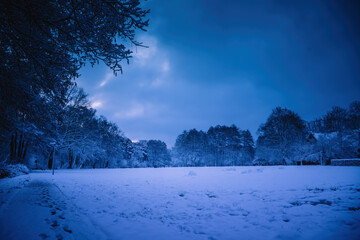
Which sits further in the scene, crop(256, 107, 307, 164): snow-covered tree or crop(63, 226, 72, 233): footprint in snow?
crop(256, 107, 307, 164): snow-covered tree

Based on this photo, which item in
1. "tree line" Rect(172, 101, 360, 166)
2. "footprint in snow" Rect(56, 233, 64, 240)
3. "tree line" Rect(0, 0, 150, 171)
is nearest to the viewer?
"footprint in snow" Rect(56, 233, 64, 240)

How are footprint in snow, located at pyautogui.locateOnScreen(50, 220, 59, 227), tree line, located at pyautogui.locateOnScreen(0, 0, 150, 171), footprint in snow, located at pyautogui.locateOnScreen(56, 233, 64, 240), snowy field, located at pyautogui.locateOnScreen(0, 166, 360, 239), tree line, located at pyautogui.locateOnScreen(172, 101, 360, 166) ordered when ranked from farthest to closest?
1. tree line, located at pyautogui.locateOnScreen(172, 101, 360, 166)
2. tree line, located at pyautogui.locateOnScreen(0, 0, 150, 171)
3. footprint in snow, located at pyautogui.locateOnScreen(50, 220, 59, 227)
4. snowy field, located at pyautogui.locateOnScreen(0, 166, 360, 239)
5. footprint in snow, located at pyautogui.locateOnScreen(56, 233, 64, 240)

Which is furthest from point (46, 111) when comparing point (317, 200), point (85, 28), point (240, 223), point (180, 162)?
point (180, 162)

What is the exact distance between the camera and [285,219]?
140 inches

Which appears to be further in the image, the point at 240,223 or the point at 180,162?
the point at 180,162

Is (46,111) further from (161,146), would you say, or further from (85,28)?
(161,146)

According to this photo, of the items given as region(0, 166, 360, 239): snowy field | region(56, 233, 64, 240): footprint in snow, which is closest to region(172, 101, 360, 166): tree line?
region(0, 166, 360, 239): snowy field

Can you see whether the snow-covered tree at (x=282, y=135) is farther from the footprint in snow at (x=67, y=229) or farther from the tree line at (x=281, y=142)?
the footprint in snow at (x=67, y=229)

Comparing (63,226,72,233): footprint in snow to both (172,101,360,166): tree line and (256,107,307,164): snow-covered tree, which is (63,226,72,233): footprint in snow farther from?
(256,107,307,164): snow-covered tree

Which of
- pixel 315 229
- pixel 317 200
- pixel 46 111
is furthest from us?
pixel 46 111

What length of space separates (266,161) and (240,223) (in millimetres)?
44606

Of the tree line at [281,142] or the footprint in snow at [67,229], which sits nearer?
the footprint in snow at [67,229]

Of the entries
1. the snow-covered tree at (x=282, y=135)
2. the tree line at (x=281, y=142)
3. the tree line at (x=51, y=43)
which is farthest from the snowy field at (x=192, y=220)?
the snow-covered tree at (x=282, y=135)

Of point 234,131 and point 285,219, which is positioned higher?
point 234,131
